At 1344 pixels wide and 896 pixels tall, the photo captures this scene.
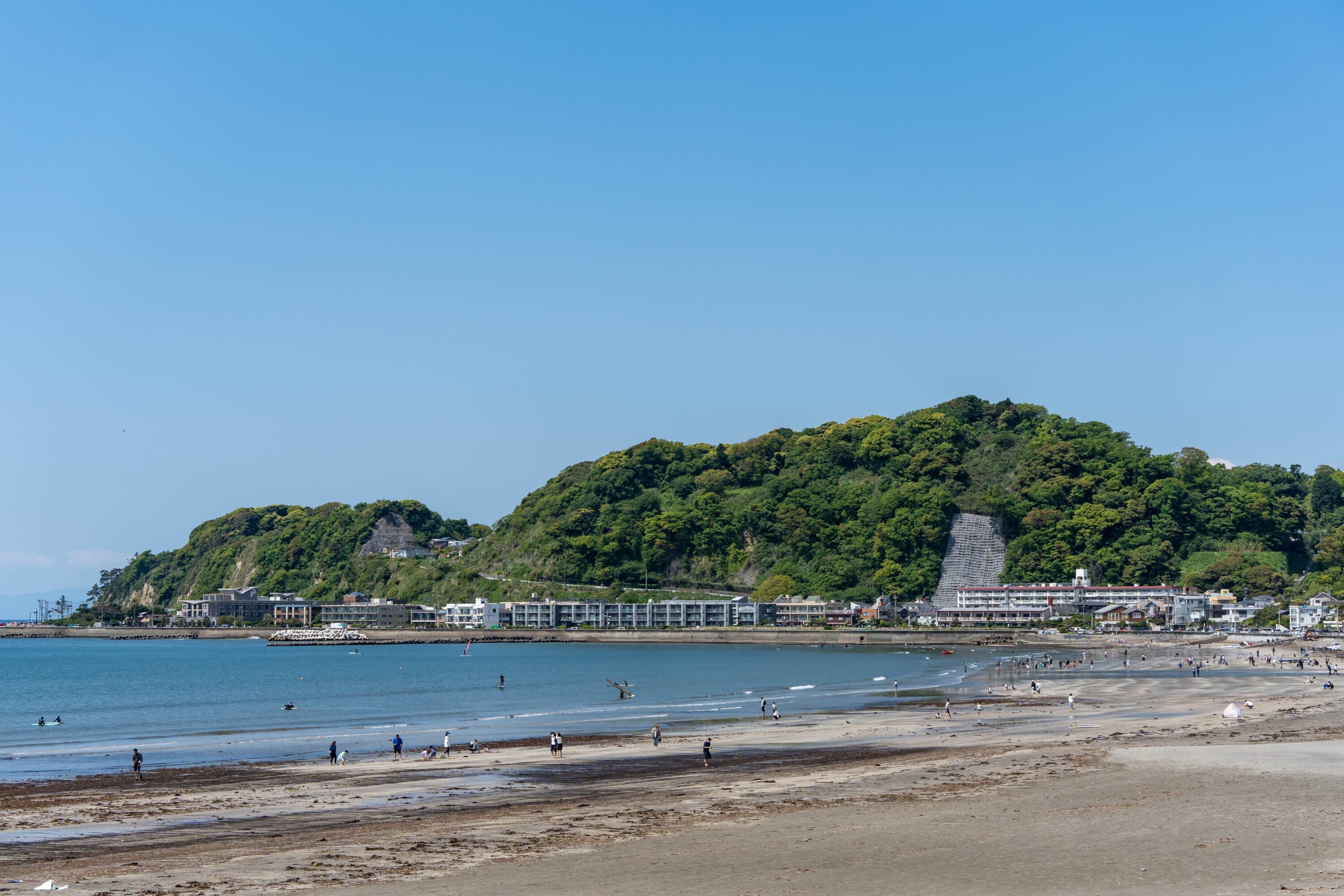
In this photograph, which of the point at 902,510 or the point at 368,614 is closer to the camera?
the point at 902,510

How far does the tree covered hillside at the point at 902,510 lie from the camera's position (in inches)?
5876

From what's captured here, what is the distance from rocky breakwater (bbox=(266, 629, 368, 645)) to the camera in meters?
157

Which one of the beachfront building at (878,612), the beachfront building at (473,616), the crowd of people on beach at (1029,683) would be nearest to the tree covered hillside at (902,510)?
the beachfront building at (878,612)

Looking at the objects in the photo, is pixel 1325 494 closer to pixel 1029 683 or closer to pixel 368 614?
pixel 1029 683

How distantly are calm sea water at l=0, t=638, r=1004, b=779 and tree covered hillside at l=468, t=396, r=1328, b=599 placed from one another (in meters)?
39.5

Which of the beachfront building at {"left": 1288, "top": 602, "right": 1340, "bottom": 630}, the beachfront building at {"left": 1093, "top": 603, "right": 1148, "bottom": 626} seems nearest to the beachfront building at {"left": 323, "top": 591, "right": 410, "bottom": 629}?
the beachfront building at {"left": 1093, "top": 603, "right": 1148, "bottom": 626}

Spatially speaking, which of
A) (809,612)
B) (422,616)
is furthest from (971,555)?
(422,616)

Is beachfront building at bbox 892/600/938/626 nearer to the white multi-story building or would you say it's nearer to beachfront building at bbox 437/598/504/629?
the white multi-story building

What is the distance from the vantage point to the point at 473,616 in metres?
168

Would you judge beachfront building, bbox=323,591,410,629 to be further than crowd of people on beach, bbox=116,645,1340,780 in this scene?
Yes

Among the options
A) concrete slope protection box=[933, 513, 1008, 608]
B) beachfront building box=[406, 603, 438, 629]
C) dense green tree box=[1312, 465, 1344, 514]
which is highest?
dense green tree box=[1312, 465, 1344, 514]

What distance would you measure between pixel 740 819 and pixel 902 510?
135779 mm

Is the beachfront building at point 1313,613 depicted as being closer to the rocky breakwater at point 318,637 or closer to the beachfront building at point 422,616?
the rocky breakwater at point 318,637

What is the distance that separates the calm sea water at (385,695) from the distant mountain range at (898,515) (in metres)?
39.2
